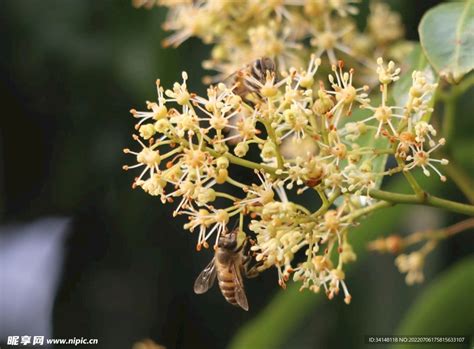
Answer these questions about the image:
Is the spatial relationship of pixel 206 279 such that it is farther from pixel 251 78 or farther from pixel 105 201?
pixel 105 201

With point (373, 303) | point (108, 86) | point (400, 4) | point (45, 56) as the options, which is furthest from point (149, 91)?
point (373, 303)

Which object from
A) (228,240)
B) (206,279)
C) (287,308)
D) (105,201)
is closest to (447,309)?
(287,308)

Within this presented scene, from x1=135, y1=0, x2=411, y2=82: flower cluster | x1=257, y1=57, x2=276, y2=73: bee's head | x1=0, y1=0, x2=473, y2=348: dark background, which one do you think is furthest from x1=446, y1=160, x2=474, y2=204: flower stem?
x1=0, y1=0, x2=473, y2=348: dark background

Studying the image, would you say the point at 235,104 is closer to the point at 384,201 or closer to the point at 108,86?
the point at 384,201

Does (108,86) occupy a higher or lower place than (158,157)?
higher

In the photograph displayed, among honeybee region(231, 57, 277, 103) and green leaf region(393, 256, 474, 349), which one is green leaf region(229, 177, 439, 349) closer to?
green leaf region(393, 256, 474, 349)

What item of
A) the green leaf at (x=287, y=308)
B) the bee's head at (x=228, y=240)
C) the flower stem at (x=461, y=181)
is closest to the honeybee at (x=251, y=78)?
the bee's head at (x=228, y=240)

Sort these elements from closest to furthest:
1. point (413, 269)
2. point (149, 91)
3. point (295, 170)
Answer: point (295, 170) → point (413, 269) → point (149, 91)
